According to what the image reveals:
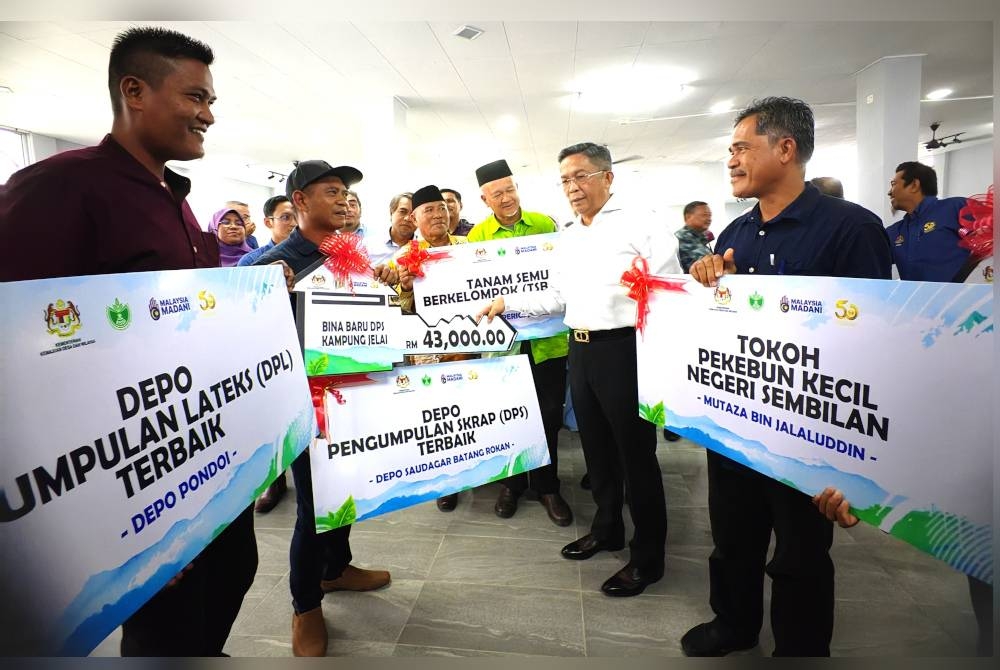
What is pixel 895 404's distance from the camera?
3.38ft

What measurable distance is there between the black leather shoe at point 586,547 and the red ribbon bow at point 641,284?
105 cm

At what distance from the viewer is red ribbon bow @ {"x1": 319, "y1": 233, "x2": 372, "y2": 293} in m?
1.58

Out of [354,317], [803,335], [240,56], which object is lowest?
[803,335]

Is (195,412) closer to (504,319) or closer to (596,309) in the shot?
(504,319)

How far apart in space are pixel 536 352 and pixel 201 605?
65.2 inches

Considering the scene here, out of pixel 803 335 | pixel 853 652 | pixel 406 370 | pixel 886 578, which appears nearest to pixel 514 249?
pixel 406 370

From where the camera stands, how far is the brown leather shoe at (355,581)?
1.81 m

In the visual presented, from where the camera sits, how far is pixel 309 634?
1.51 metres

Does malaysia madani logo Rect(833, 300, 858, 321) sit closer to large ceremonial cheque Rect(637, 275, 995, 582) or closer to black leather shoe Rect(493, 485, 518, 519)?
large ceremonial cheque Rect(637, 275, 995, 582)

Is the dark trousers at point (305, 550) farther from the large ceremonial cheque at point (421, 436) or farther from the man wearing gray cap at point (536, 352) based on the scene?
the man wearing gray cap at point (536, 352)

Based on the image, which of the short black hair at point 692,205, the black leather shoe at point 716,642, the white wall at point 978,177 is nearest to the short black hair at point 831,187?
the white wall at point 978,177

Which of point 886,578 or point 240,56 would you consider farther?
point 240,56

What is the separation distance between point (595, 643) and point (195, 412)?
143cm

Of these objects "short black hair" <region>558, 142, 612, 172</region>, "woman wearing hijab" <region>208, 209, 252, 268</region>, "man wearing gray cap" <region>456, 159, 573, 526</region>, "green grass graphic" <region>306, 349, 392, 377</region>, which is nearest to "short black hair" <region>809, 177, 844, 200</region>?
"short black hair" <region>558, 142, 612, 172</region>
